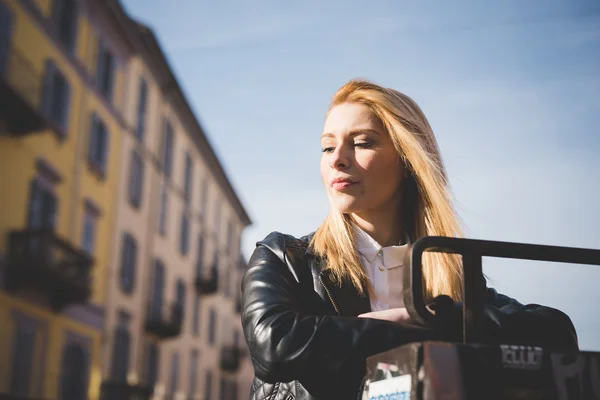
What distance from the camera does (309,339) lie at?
145 centimetres

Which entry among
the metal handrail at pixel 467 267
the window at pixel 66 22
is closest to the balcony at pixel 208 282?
A: the window at pixel 66 22

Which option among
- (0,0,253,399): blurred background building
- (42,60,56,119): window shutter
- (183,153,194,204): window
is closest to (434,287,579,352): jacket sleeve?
(0,0,253,399): blurred background building

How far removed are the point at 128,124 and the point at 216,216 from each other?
14589 millimetres

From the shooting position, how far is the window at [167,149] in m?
27.2

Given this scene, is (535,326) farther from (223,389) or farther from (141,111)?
(223,389)

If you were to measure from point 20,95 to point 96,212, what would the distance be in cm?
541

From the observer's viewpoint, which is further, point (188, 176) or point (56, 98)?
point (188, 176)

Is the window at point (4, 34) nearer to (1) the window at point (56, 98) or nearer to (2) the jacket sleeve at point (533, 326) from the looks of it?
(1) the window at point (56, 98)

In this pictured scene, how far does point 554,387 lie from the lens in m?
1.15

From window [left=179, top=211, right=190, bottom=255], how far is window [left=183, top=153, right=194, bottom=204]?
0.80 m

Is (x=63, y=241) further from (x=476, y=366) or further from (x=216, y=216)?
(x=216, y=216)

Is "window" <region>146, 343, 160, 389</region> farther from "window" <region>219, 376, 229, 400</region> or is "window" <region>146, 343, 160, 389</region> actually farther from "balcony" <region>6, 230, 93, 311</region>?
"window" <region>219, 376, 229, 400</region>

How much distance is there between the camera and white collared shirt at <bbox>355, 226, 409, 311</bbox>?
6.39ft


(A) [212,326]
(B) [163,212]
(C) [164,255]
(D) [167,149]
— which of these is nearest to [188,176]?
(D) [167,149]
